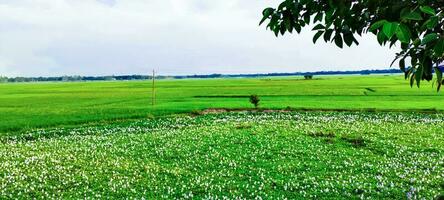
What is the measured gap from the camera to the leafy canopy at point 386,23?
252cm

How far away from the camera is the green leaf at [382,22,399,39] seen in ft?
7.91

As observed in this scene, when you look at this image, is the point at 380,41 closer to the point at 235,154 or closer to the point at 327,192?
the point at 327,192

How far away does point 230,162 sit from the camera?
16.2 m

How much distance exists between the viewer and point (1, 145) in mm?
22203

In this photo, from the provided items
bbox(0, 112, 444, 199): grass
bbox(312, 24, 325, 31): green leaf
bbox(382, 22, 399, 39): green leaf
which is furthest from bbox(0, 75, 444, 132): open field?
bbox(382, 22, 399, 39): green leaf

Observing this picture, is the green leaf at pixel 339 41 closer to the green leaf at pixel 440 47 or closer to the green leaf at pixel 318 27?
the green leaf at pixel 318 27

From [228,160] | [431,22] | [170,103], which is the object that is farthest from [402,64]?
[170,103]

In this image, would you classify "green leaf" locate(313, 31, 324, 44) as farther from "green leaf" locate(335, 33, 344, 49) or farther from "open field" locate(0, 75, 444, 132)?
"open field" locate(0, 75, 444, 132)

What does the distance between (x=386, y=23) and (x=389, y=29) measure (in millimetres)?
68

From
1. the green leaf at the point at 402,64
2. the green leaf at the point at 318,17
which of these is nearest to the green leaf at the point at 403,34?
the green leaf at the point at 402,64

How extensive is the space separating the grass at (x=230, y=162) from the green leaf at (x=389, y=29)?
31.5ft

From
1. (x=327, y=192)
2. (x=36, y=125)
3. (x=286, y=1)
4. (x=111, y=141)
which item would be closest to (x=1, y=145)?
(x=111, y=141)

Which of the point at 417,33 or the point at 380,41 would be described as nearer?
the point at 380,41

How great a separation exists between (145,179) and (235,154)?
16.8 feet
